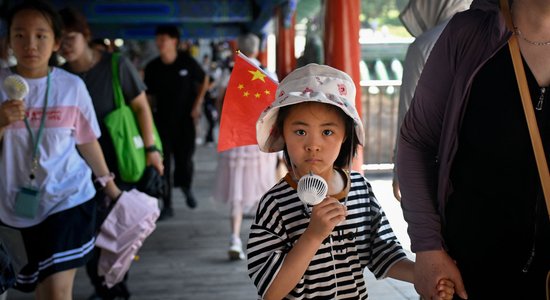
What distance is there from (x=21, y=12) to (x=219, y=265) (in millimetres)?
3277

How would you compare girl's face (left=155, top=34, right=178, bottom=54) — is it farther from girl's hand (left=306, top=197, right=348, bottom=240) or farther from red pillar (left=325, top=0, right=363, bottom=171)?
girl's hand (left=306, top=197, right=348, bottom=240)

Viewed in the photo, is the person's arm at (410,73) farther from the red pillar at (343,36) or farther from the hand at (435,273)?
the red pillar at (343,36)

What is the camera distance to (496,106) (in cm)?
199

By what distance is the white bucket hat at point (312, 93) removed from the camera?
2.23 m

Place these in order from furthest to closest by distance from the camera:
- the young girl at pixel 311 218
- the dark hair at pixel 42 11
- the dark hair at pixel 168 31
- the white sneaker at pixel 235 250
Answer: the dark hair at pixel 168 31, the white sneaker at pixel 235 250, the dark hair at pixel 42 11, the young girl at pixel 311 218

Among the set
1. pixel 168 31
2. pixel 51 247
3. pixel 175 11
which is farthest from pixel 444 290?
pixel 175 11

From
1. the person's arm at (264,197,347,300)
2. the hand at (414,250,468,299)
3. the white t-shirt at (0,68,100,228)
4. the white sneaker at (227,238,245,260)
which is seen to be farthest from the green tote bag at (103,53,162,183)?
the hand at (414,250,468,299)

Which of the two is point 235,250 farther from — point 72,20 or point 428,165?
point 428,165

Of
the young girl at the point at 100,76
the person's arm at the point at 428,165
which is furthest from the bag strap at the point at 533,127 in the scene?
the young girl at the point at 100,76

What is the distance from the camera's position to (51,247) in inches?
137

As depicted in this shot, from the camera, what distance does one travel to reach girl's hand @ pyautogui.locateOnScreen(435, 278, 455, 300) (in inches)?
81.3

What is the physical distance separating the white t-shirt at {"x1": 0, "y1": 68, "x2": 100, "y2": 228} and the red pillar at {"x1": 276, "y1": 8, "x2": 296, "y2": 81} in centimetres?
876

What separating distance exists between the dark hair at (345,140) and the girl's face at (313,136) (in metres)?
0.04

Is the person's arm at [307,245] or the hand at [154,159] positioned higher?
the person's arm at [307,245]
